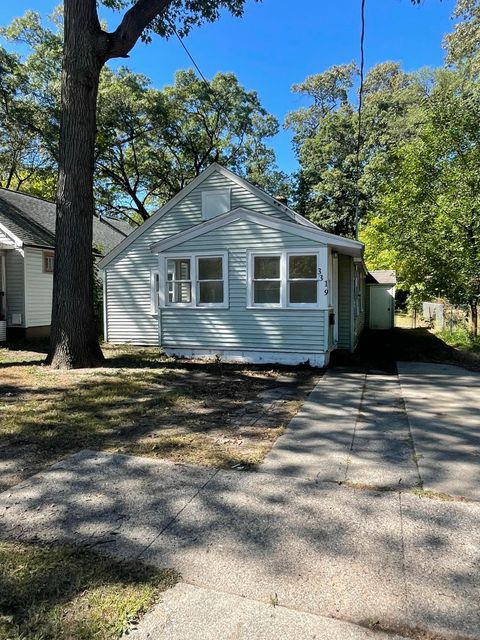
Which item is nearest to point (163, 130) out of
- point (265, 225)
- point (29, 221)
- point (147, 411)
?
point (29, 221)

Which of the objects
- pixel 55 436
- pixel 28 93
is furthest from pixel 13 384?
pixel 28 93

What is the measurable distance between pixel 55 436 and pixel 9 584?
2.62m

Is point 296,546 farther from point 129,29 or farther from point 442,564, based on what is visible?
point 129,29

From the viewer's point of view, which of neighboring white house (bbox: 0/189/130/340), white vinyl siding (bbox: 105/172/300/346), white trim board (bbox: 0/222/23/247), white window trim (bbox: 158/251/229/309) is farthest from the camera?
neighboring white house (bbox: 0/189/130/340)

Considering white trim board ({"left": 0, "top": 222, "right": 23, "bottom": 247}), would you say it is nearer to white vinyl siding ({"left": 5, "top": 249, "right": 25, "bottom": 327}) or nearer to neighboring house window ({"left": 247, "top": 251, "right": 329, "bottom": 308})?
white vinyl siding ({"left": 5, "top": 249, "right": 25, "bottom": 327})

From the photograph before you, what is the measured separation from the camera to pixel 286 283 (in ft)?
31.4

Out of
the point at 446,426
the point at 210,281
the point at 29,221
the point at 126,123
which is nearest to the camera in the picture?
the point at 446,426

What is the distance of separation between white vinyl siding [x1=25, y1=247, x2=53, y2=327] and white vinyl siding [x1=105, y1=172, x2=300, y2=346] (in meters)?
2.59

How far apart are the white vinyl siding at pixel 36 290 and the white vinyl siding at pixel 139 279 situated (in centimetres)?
259

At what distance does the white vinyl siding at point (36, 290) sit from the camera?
47.7 feet

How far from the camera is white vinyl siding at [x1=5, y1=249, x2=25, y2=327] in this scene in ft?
47.3

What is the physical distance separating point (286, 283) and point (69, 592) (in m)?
7.92

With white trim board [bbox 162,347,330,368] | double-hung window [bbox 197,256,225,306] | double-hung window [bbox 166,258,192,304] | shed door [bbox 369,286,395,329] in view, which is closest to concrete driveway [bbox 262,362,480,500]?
white trim board [bbox 162,347,330,368]

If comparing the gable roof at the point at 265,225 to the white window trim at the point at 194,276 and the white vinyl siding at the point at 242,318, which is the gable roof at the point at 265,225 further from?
the white window trim at the point at 194,276
